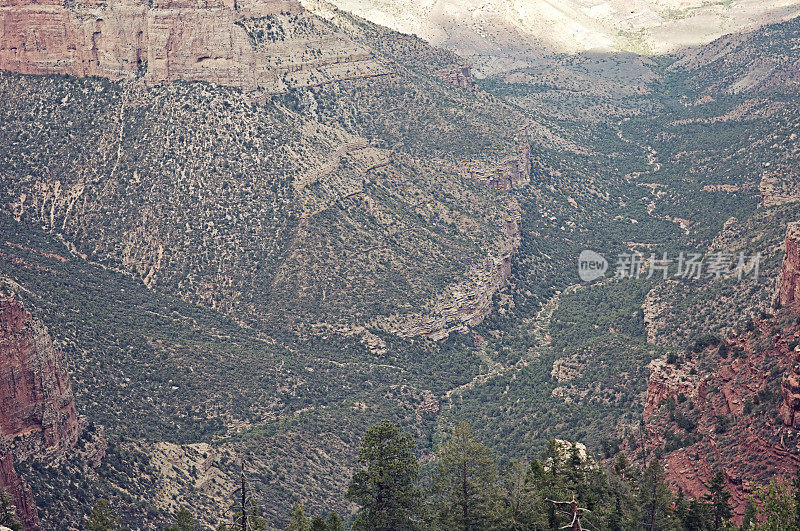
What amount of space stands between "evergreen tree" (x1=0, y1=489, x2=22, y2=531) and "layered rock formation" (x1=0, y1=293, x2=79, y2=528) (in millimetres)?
9367

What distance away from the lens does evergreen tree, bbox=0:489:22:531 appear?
55650 mm

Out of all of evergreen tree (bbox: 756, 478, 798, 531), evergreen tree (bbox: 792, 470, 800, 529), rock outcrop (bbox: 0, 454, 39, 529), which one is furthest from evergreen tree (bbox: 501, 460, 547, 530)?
rock outcrop (bbox: 0, 454, 39, 529)

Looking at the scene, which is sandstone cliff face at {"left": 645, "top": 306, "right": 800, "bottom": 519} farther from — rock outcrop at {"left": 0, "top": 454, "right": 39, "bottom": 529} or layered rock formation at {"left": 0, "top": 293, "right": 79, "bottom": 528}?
layered rock formation at {"left": 0, "top": 293, "right": 79, "bottom": 528}

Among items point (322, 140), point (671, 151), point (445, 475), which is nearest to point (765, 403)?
point (445, 475)

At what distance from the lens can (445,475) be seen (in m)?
61.0

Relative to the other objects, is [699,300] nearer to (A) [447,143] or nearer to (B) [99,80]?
(A) [447,143]

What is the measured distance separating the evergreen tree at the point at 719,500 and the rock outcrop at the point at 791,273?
1758 cm

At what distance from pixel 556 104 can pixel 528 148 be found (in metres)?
44.6

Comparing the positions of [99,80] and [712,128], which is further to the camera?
[712,128]

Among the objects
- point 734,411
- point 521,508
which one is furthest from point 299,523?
point 734,411

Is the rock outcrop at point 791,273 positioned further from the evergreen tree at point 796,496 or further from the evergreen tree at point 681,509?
the evergreen tree at point 796,496

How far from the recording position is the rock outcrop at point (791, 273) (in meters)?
73.4

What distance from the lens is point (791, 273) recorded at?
74.6 metres

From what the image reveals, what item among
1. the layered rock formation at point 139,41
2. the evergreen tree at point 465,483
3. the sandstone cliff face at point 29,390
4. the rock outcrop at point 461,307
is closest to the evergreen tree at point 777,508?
the evergreen tree at point 465,483
